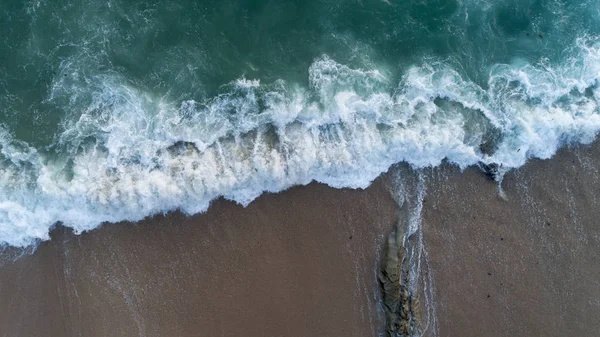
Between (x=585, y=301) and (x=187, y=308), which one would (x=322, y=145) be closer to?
(x=187, y=308)

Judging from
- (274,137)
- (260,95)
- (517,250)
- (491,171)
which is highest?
(260,95)

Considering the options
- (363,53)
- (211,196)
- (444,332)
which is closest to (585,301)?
(444,332)

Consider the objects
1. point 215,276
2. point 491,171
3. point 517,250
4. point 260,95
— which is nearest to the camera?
point 215,276

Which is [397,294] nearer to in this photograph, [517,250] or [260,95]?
[517,250]

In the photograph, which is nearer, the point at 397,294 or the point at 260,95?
the point at 397,294

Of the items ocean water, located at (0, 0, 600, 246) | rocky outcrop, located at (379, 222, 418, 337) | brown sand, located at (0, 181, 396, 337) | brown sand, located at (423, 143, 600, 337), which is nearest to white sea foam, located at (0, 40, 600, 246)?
ocean water, located at (0, 0, 600, 246)

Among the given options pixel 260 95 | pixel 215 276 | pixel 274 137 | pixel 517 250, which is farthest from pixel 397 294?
pixel 260 95

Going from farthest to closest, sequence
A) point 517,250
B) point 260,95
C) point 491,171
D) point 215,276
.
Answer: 1. point 260,95
2. point 491,171
3. point 517,250
4. point 215,276

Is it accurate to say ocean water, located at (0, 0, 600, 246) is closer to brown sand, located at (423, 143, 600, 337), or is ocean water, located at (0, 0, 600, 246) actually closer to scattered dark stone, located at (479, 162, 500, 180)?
scattered dark stone, located at (479, 162, 500, 180)

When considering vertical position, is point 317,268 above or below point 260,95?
below
